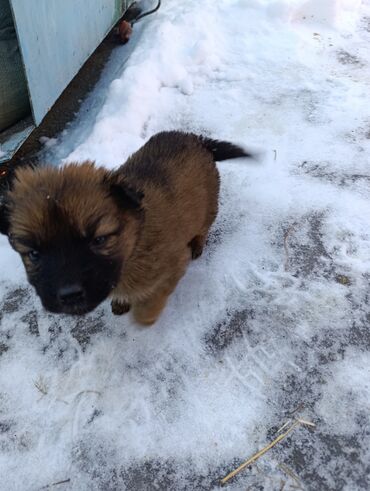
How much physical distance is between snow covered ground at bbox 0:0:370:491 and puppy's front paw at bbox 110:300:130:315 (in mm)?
58

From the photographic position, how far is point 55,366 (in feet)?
8.22

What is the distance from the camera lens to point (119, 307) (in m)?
2.71

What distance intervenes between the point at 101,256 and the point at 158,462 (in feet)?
3.21

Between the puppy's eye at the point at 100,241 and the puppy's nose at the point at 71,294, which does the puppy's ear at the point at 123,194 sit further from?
the puppy's nose at the point at 71,294

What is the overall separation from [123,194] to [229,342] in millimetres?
1051

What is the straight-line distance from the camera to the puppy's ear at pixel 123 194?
2.01 m

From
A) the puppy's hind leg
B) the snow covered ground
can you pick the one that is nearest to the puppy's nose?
the snow covered ground

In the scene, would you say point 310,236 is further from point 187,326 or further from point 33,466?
point 33,466

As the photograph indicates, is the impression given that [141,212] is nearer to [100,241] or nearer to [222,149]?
[100,241]

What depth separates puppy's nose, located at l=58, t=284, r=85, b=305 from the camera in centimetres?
181

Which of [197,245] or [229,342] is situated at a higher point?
[197,245]

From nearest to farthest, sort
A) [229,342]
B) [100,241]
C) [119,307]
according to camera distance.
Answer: [100,241] → [229,342] → [119,307]

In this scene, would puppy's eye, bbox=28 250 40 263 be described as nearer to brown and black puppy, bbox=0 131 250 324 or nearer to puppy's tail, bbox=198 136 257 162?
brown and black puppy, bbox=0 131 250 324

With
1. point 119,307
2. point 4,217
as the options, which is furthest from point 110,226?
point 119,307
